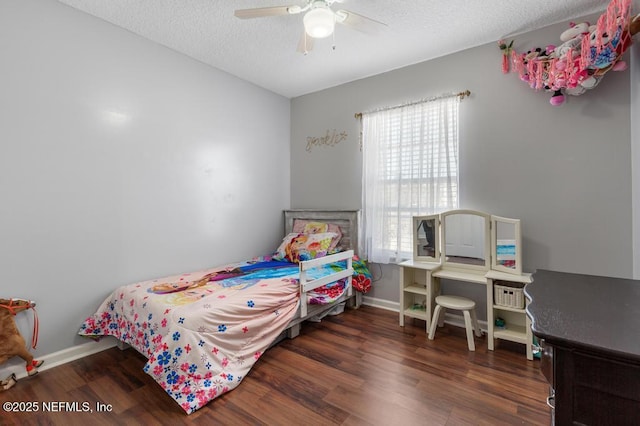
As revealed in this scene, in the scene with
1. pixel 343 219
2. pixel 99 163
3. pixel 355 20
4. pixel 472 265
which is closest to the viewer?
pixel 355 20

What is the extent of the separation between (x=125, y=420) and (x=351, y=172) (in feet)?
9.57

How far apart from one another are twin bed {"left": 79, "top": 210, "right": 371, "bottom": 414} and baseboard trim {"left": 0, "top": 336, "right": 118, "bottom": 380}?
11 cm

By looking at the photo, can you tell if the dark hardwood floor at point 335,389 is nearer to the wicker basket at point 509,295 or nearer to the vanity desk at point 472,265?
the vanity desk at point 472,265

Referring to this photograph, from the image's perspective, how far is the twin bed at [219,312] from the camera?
1688 mm

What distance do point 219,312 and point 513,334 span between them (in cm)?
224

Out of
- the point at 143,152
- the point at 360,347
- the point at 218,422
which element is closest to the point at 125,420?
the point at 218,422

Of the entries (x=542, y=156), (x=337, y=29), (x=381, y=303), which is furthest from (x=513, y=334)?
(x=337, y=29)

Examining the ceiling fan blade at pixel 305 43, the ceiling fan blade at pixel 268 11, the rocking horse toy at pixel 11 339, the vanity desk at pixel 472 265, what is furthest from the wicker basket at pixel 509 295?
the rocking horse toy at pixel 11 339

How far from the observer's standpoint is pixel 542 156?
94.8 inches

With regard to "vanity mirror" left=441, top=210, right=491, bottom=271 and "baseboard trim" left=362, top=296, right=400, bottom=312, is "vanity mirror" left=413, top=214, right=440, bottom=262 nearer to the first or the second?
"vanity mirror" left=441, top=210, right=491, bottom=271

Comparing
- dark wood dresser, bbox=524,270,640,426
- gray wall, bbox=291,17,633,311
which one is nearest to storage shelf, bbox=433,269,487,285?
gray wall, bbox=291,17,633,311

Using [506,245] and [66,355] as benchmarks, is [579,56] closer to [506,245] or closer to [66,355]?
[506,245]

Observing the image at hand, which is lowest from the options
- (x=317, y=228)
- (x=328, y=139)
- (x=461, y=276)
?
(x=461, y=276)

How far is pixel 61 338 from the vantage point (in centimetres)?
213
